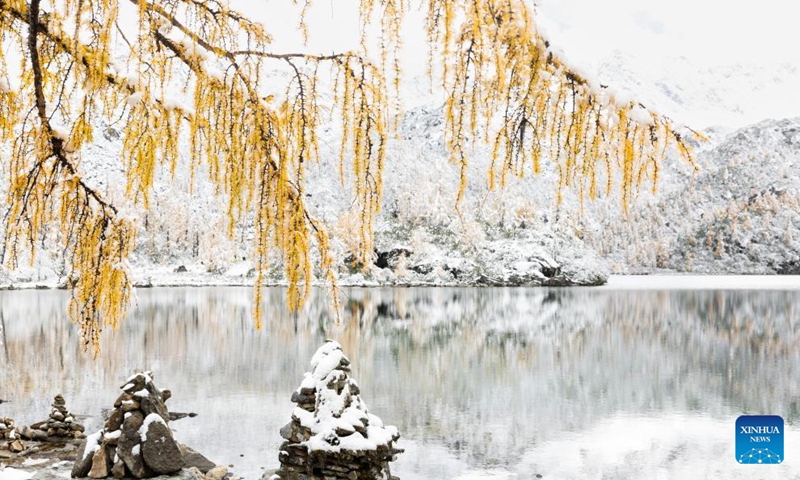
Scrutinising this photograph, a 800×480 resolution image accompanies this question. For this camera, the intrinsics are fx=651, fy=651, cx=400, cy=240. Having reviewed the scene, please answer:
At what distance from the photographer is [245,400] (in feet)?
81.0

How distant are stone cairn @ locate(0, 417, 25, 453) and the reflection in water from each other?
2.39 meters

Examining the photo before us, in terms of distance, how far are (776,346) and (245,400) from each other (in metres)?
36.7

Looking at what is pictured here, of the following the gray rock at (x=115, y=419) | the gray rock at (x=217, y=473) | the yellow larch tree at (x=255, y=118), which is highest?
the yellow larch tree at (x=255, y=118)

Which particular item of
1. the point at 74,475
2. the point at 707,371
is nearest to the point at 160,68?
the point at 74,475

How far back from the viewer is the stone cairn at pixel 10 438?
49.0 ft

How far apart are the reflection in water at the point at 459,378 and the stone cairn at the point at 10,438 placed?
2.39 metres

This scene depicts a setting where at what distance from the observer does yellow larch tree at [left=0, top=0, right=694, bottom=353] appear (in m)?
2.19

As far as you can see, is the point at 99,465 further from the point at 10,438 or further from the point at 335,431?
the point at 10,438

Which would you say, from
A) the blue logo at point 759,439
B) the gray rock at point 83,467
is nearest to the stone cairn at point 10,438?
the gray rock at point 83,467

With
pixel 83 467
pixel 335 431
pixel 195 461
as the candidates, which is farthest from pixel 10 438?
pixel 335 431

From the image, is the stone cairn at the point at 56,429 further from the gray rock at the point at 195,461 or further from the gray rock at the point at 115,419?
the gray rock at the point at 115,419

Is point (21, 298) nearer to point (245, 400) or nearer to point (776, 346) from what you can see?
point (245, 400)

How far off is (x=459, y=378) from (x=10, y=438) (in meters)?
19.9

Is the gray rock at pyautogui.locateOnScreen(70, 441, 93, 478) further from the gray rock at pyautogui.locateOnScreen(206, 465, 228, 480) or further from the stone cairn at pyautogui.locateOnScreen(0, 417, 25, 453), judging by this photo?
the stone cairn at pyautogui.locateOnScreen(0, 417, 25, 453)
